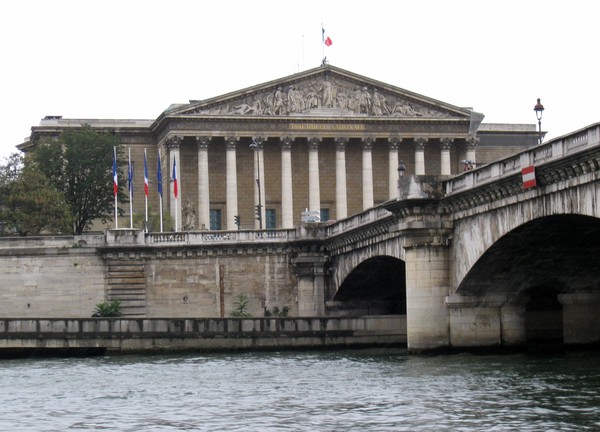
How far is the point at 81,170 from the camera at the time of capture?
112 m

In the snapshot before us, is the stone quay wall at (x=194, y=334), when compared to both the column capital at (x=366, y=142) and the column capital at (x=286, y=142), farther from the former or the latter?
the column capital at (x=366, y=142)

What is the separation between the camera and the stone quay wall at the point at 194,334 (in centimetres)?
6650

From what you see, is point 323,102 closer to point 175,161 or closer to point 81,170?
point 175,161

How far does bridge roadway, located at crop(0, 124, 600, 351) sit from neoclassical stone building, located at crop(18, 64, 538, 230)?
27392 millimetres

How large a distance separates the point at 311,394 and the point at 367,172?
249 ft

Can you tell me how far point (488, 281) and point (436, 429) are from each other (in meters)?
21.0

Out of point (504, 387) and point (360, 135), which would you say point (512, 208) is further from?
point (360, 135)

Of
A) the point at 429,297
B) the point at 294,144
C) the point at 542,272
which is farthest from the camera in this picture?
the point at 294,144

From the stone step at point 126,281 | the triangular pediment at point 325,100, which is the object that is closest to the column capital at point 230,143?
the triangular pediment at point 325,100

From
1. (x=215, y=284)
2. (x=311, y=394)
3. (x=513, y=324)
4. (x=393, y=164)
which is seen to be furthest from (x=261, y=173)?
(x=311, y=394)

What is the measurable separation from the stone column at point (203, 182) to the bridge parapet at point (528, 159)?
61055 millimetres

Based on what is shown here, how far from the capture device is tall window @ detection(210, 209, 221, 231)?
11812cm

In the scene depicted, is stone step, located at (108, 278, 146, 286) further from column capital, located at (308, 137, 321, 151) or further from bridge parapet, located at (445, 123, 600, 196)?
column capital, located at (308, 137, 321, 151)

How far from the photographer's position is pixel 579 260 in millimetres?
53750
